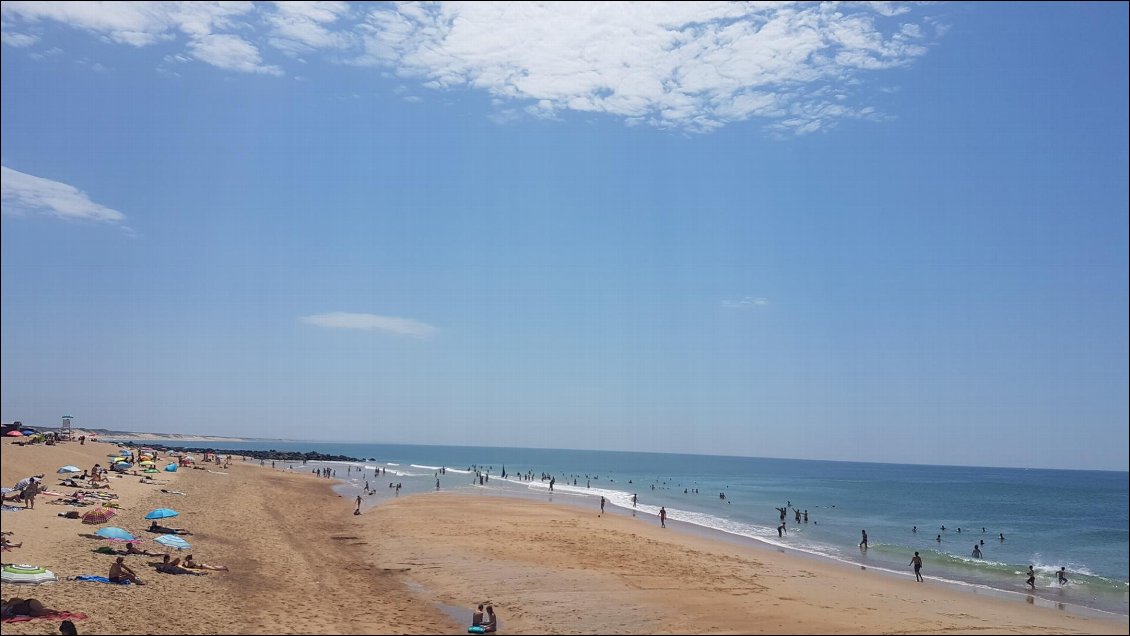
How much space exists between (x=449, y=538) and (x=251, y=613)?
14.7 metres

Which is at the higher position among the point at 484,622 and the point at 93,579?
the point at 93,579

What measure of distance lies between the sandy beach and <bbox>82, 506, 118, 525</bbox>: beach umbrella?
0.31 m

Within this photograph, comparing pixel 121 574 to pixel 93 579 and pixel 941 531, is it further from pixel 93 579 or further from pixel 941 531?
pixel 941 531

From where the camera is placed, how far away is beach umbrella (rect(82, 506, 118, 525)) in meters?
23.0

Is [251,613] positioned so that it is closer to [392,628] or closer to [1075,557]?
[392,628]

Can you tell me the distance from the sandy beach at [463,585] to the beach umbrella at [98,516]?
12.1 inches

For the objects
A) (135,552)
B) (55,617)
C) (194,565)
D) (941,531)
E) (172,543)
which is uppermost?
(55,617)

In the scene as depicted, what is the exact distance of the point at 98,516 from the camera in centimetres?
2312

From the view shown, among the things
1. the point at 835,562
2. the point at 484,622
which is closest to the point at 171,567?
the point at 484,622

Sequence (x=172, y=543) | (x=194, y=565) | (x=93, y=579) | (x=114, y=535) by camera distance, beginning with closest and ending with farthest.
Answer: (x=93, y=579), (x=194, y=565), (x=172, y=543), (x=114, y=535)

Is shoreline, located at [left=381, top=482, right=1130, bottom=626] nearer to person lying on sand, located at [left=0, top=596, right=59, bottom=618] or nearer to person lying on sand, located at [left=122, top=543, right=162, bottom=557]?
person lying on sand, located at [left=122, top=543, right=162, bottom=557]

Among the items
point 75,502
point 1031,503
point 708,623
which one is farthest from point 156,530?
point 1031,503

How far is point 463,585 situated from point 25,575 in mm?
11233

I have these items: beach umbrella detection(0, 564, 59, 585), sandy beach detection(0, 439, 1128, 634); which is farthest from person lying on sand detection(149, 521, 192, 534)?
beach umbrella detection(0, 564, 59, 585)
